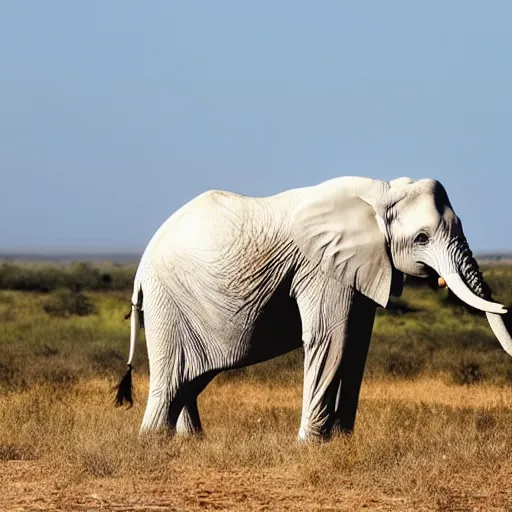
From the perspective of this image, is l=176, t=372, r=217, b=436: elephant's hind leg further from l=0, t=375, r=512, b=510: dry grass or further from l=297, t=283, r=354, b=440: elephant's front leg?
l=297, t=283, r=354, b=440: elephant's front leg

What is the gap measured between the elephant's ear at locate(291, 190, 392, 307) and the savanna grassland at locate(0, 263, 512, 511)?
1231 millimetres

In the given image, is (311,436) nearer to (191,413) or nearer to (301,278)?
(301,278)

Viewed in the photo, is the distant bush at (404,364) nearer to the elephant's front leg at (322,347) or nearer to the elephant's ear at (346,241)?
the elephant's ear at (346,241)

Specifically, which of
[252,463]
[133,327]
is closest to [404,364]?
[133,327]

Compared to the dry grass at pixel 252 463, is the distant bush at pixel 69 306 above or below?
below

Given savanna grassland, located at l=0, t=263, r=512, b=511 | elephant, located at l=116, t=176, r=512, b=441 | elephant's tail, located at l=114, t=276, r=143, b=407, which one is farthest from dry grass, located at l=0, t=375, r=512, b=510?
elephant, located at l=116, t=176, r=512, b=441

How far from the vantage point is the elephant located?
11914 mm

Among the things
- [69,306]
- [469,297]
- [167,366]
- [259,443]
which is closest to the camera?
[259,443]

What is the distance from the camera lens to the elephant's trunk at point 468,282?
11.7 meters

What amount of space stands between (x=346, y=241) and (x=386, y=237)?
1.05ft

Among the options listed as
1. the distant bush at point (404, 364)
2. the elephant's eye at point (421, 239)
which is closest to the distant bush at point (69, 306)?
the distant bush at point (404, 364)

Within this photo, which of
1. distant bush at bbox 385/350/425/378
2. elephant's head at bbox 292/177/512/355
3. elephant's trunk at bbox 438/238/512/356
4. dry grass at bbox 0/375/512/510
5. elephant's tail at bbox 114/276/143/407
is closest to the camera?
dry grass at bbox 0/375/512/510

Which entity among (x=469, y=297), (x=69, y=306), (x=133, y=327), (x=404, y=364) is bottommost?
(x=69, y=306)

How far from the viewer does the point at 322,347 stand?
11.9 metres
